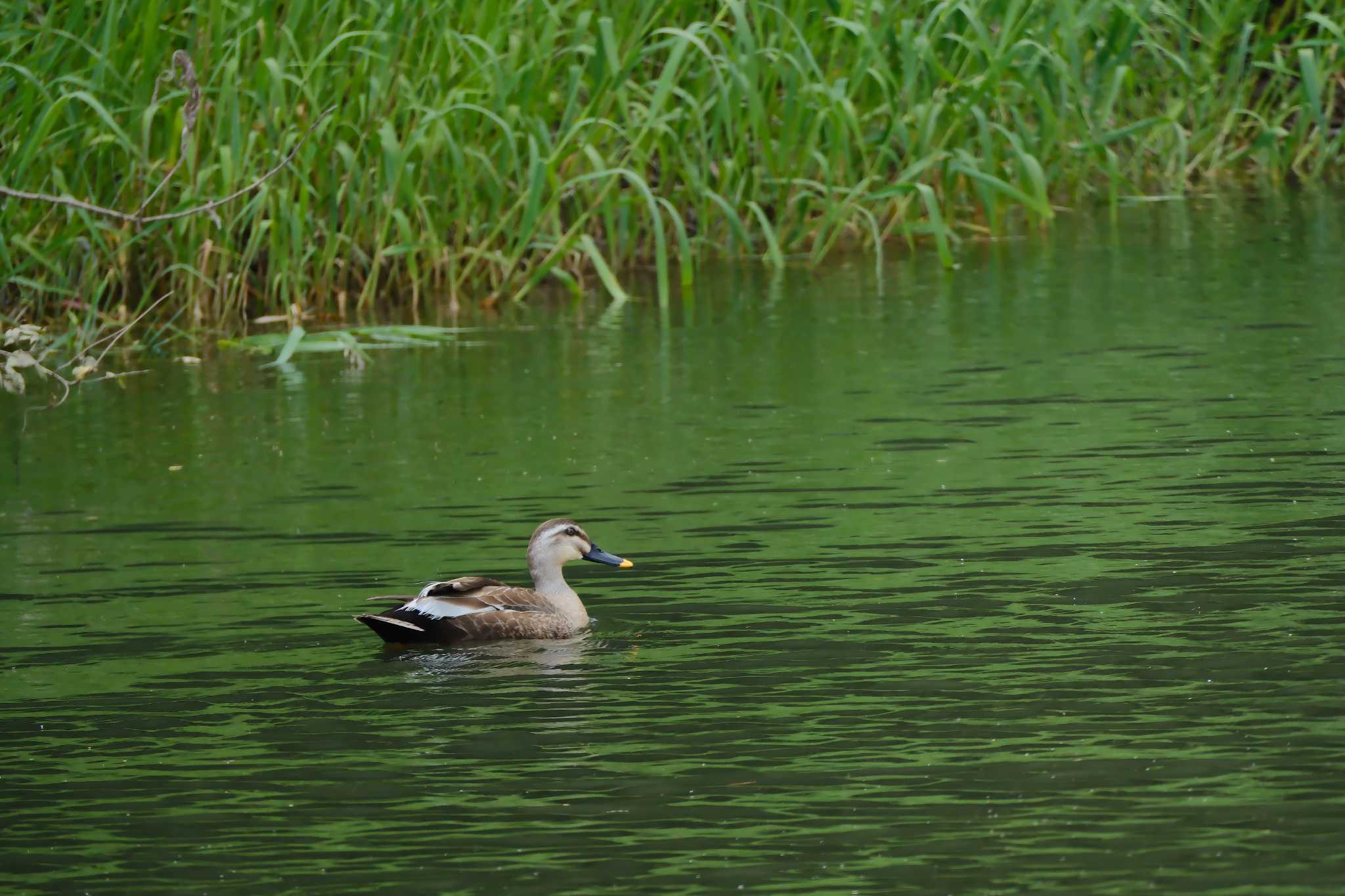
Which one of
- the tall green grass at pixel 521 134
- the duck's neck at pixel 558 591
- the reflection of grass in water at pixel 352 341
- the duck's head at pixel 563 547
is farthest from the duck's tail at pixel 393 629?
the reflection of grass in water at pixel 352 341

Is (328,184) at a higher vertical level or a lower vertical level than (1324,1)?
lower

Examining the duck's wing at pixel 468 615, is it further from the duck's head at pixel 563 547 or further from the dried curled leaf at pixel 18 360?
the dried curled leaf at pixel 18 360

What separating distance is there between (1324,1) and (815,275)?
4.94 m

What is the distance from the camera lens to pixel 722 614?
770 cm

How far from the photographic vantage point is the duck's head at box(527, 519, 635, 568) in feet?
26.7

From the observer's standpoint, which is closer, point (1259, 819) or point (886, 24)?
point (1259, 819)

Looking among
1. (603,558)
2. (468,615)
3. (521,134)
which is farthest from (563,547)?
(521,134)

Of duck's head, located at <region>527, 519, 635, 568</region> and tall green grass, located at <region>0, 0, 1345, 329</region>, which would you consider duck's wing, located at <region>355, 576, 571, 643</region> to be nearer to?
duck's head, located at <region>527, 519, 635, 568</region>

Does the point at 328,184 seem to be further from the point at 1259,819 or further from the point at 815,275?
the point at 1259,819

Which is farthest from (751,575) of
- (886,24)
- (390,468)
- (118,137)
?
(886,24)

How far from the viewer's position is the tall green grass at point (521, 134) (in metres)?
12.8

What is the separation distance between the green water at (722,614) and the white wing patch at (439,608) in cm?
15

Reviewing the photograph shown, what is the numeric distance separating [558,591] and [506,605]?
0.24 meters

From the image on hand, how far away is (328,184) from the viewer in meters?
13.5
